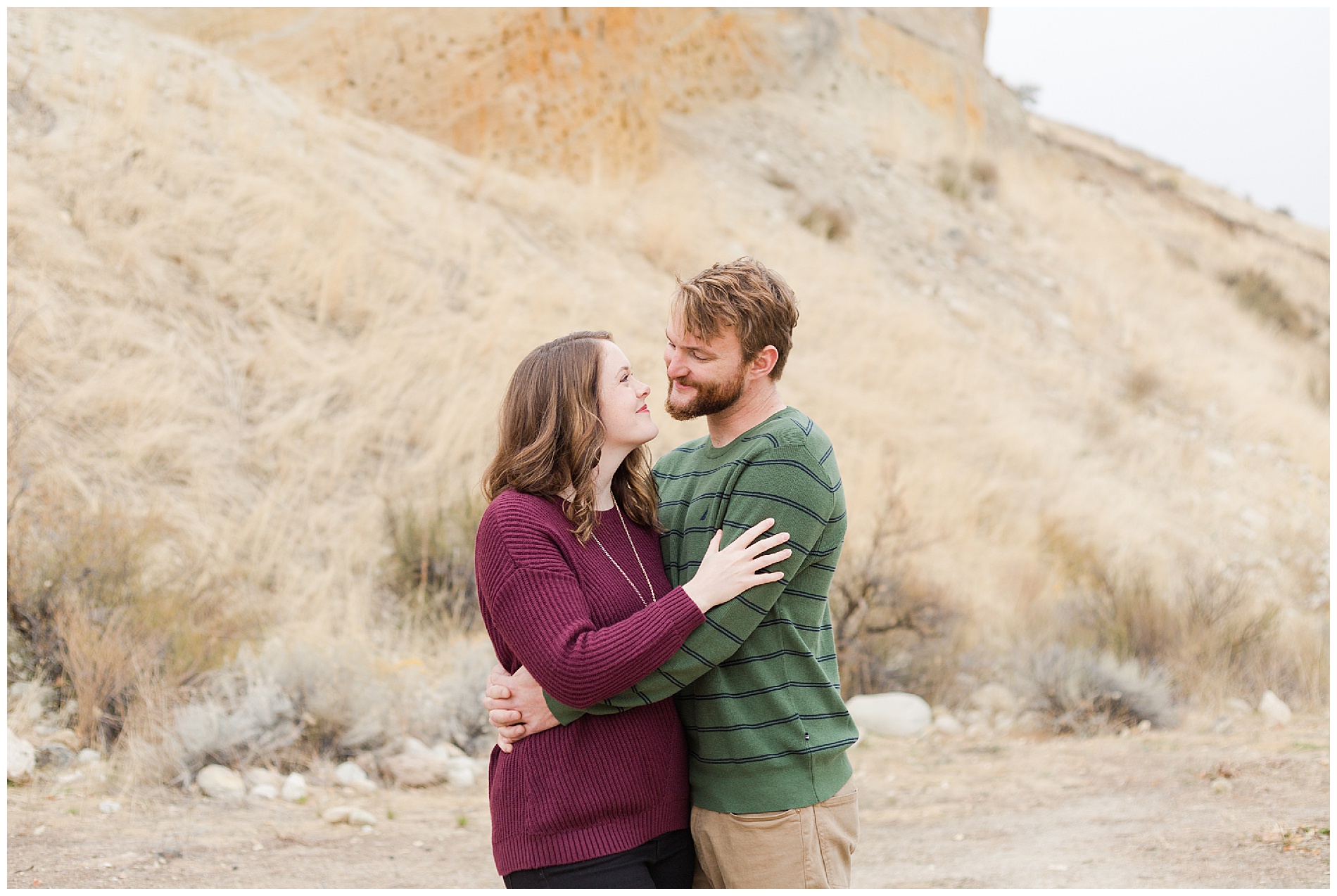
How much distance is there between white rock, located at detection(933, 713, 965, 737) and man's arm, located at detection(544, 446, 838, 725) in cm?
450

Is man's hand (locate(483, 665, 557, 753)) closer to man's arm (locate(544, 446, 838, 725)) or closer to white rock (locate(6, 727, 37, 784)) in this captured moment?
man's arm (locate(544, 446, 838, 725))

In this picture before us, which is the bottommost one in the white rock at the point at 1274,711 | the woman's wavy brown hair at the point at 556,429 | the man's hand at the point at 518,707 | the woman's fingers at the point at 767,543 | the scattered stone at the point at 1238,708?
the scattered stone at the point at 1238,708

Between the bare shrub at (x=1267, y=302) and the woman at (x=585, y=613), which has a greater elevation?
the bare shrub at (x=1267, y=302)

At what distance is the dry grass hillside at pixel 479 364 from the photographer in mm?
5773

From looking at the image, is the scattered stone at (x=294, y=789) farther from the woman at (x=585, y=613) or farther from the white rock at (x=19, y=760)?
the woman at (x=585, y=613)

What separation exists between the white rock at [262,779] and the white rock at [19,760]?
90 cm

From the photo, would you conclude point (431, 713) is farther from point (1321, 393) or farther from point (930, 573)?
point (1321, 393)

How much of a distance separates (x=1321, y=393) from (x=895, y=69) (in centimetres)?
996

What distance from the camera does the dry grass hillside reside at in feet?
18.9

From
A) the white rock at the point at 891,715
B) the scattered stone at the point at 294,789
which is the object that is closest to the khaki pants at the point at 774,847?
the scattered stone at the point at 294,789

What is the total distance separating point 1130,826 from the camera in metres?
4.70

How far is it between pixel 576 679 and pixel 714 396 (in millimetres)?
752

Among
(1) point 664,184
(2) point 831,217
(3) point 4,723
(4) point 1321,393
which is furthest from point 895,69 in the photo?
(3) point 4,723

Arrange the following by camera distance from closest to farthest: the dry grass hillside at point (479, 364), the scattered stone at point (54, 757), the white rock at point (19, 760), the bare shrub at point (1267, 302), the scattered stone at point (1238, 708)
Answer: the white rock at point (19, 760)
the scattered stone at point (54, 757)
the dry grass hillside at point (479, 364)
the scattered stone at point (1238, 708)
the bare shrub at point (1267, 302)
